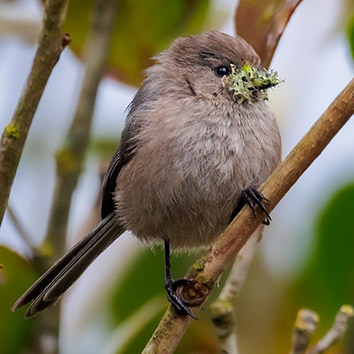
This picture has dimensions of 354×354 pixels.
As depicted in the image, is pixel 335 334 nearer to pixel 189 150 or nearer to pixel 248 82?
pixel 189 150

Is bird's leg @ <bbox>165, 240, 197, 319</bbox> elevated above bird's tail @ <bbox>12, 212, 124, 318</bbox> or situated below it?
above

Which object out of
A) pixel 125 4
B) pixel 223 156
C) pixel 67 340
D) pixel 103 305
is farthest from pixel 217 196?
pixel 125 4

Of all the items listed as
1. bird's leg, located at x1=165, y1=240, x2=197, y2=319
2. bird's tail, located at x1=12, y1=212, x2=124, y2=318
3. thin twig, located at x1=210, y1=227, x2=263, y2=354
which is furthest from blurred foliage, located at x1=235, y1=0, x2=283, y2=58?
bird's tail, located at x1=12, y1=212, x2=124, y2=318

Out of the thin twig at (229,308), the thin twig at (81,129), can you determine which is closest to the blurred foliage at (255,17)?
the thin twig at (229,308)

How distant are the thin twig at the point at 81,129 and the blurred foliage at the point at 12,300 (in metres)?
0.29

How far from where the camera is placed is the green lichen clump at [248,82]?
2.40 metres

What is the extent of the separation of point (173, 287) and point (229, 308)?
13.4 inches

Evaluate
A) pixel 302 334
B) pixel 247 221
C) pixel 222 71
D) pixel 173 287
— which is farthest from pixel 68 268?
pixel 302 334

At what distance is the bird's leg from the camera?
181 centimetres

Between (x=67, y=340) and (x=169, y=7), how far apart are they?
125 centimetres

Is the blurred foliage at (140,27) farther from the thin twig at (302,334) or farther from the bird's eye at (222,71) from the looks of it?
the thin twig at (302,334)

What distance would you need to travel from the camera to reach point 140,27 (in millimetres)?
2768

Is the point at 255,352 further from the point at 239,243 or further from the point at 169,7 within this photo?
the point at 169,7

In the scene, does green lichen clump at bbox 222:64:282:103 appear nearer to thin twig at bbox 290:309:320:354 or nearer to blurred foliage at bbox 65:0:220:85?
blurred foliage at bbox 65:0:220:85
